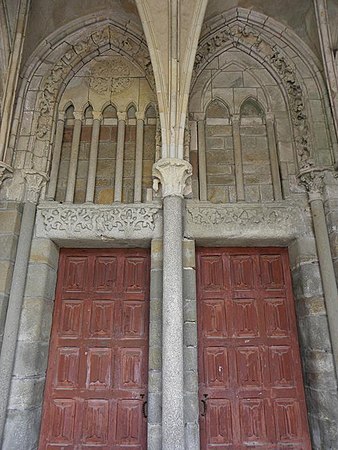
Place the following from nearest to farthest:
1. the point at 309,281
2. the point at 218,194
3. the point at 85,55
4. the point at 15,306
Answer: the point at 15,306 → the point at 309,281 → the point at 218,194 → the point at 85,55

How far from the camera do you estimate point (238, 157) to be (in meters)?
4.01

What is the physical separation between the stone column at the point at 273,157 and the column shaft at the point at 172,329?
1.07m

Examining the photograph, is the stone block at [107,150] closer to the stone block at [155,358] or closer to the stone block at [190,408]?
the stone block at [155,358]

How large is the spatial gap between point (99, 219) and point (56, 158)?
3.01 feet

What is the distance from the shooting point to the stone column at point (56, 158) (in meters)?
3.84

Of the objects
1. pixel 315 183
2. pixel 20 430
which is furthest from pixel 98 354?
pixel 315 183

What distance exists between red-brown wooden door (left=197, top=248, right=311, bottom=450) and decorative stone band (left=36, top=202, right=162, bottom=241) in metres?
0.66

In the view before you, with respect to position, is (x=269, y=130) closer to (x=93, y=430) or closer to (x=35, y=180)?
(x=35, y=180)

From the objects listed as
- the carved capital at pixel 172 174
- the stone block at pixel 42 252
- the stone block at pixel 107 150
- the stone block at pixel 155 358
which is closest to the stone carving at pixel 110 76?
the stone block at pixel 107 150

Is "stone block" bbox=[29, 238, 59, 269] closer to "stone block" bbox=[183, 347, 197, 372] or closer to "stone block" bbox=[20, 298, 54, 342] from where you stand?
"stone block" bbox=[20, 298, 54, 342]

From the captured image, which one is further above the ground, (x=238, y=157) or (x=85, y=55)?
(x=85, y=55)

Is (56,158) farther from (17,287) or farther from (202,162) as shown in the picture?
(202,162)

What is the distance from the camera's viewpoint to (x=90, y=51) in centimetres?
443

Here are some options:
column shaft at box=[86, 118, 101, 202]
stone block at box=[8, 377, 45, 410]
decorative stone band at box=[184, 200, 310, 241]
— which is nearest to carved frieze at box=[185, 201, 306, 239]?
decorative stone band at box=[184, 200, 310, 241]
